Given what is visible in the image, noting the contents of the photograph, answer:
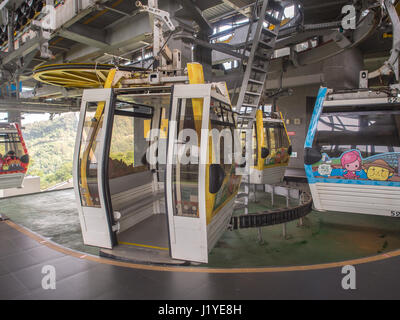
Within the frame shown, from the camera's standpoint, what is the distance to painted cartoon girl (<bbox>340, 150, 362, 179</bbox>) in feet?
13.3

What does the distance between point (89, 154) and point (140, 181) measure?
1.36 metres

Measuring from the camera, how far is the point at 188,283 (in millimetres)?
2811

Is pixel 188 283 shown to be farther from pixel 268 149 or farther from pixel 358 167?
pixel 268 149

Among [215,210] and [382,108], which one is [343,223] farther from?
[215,210]

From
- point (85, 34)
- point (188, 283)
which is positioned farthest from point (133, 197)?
point (85, 34)

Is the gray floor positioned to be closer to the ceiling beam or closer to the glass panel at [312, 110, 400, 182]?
the glass panel at [312, 110, 400, 182]

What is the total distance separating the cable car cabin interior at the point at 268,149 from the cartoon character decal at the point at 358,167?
3.34m

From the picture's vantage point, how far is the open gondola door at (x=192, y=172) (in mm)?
2926

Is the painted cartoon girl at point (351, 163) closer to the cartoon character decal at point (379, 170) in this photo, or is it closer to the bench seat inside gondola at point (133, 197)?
the cartoon character decal at point (379, 170)

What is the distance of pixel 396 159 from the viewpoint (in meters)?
3.84

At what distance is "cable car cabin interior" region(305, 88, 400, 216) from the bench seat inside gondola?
2.78m

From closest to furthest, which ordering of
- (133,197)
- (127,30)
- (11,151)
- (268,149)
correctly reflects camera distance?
(133,197), (127,30), (11,151), (268,149)
